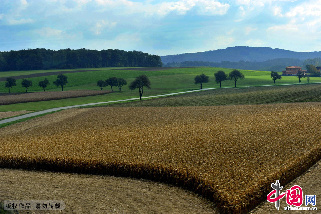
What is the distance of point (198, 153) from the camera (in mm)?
22375

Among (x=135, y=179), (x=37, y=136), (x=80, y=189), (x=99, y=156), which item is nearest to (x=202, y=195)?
(x=135, y=179)

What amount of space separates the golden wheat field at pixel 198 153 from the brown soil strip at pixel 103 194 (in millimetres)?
840

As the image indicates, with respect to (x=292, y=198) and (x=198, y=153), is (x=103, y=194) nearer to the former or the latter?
(x=198, y=153)

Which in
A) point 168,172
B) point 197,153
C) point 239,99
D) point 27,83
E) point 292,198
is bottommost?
point 292,198

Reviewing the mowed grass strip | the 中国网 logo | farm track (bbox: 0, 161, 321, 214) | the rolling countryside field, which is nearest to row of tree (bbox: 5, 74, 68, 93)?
the mowed grass strip

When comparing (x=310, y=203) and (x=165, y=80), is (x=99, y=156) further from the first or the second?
(x=165, y=80)

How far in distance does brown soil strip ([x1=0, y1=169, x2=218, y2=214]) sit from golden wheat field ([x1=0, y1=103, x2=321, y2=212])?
2.75 feet

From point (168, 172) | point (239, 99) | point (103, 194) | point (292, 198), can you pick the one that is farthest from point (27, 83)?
point (292, 198)

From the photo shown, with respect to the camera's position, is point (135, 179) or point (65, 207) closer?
point (65, 207)

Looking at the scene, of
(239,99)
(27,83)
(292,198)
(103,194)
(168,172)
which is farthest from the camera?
(27,83)

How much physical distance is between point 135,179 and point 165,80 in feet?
408

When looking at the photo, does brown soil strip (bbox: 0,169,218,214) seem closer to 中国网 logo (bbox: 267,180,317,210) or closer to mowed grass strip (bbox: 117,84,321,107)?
中国网 logo (bbox: 267,180,317,210)

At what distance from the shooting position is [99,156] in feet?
75.3

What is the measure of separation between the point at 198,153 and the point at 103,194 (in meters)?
7.20
